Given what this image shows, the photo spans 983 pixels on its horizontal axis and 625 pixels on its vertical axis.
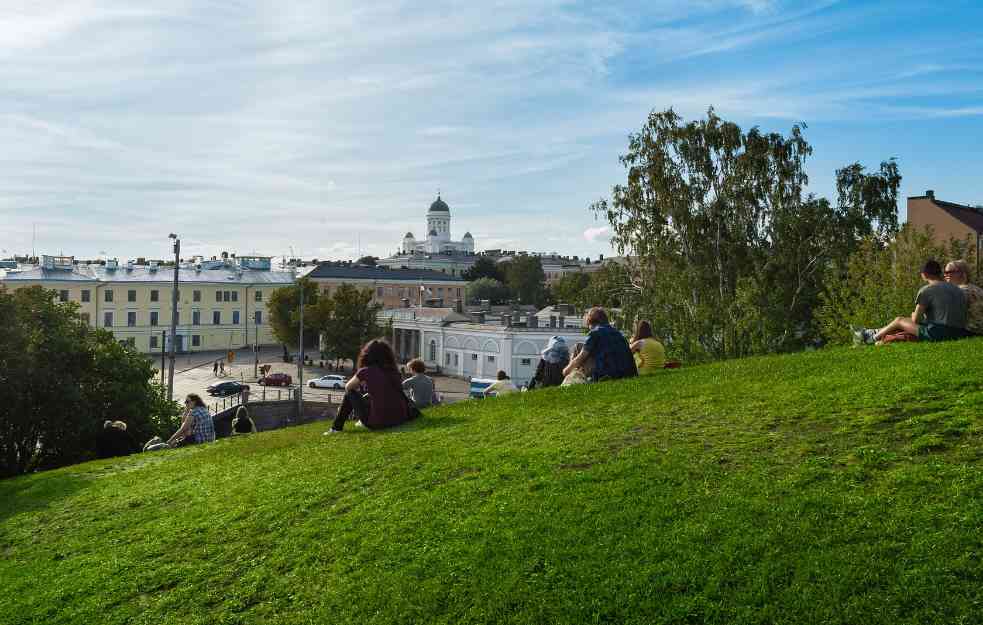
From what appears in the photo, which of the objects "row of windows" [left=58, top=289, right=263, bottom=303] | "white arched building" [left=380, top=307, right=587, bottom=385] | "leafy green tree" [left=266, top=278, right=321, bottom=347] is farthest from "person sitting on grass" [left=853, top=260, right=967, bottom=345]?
"row of windows" [left=58, top=289, right=263, bottom=303]

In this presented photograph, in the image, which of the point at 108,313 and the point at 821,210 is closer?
the point at 821,210

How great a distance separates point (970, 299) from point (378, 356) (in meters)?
9.55

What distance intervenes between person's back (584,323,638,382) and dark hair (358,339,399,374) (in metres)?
3.48

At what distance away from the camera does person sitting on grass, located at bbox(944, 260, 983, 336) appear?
13430 mm

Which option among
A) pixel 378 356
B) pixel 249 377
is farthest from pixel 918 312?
pixel 249 377

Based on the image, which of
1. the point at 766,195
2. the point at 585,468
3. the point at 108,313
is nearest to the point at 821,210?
the point at 766,195

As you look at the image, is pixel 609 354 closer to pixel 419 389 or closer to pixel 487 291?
pixel 419 389

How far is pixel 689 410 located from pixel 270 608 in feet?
20.0

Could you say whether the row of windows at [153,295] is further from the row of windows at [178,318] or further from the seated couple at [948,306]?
the seated couple at [948,306]

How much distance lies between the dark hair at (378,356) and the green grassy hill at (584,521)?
125 centimetres

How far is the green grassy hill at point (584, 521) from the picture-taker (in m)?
6.55

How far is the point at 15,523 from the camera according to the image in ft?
39.0

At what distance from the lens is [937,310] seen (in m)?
13.5

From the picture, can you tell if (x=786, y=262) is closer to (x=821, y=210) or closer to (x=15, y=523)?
(x=821, y=210)
